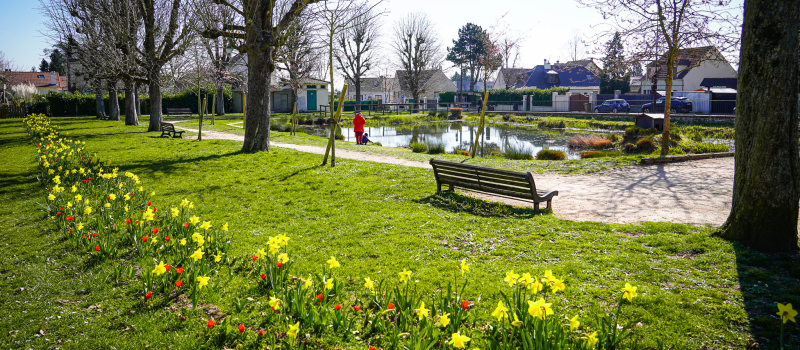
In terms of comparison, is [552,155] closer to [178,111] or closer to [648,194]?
[648,194]

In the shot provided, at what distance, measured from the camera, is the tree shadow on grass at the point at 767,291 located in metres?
3.43

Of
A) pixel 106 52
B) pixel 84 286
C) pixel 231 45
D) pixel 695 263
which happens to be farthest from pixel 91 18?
pixel 695 263

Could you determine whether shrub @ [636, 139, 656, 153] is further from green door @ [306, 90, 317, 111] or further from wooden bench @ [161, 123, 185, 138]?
green door @ [306, 90, 317, 111]

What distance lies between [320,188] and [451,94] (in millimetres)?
52590

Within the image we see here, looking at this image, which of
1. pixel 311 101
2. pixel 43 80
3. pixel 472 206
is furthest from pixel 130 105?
pixel 43 80

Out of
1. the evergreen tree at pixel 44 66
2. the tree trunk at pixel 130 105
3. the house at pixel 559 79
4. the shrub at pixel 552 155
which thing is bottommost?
the shrub at pixel 552 155

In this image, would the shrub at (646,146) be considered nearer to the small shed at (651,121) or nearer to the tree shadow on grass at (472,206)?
the small shed at (651,121)

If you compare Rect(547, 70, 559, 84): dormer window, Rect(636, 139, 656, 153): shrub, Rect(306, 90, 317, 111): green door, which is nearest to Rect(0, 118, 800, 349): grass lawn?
Rect(636, 139, 656, 153): shrub

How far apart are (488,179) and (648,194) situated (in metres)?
3.39

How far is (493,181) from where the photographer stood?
7.79m

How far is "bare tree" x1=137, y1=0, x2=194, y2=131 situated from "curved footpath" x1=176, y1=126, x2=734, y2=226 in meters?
18.2

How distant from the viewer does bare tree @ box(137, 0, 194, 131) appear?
21.4 m

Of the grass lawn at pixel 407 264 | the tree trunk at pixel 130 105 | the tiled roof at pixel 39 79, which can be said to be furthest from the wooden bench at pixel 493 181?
the tiled roof at pixel 39 79

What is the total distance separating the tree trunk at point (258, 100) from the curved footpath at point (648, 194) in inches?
333
